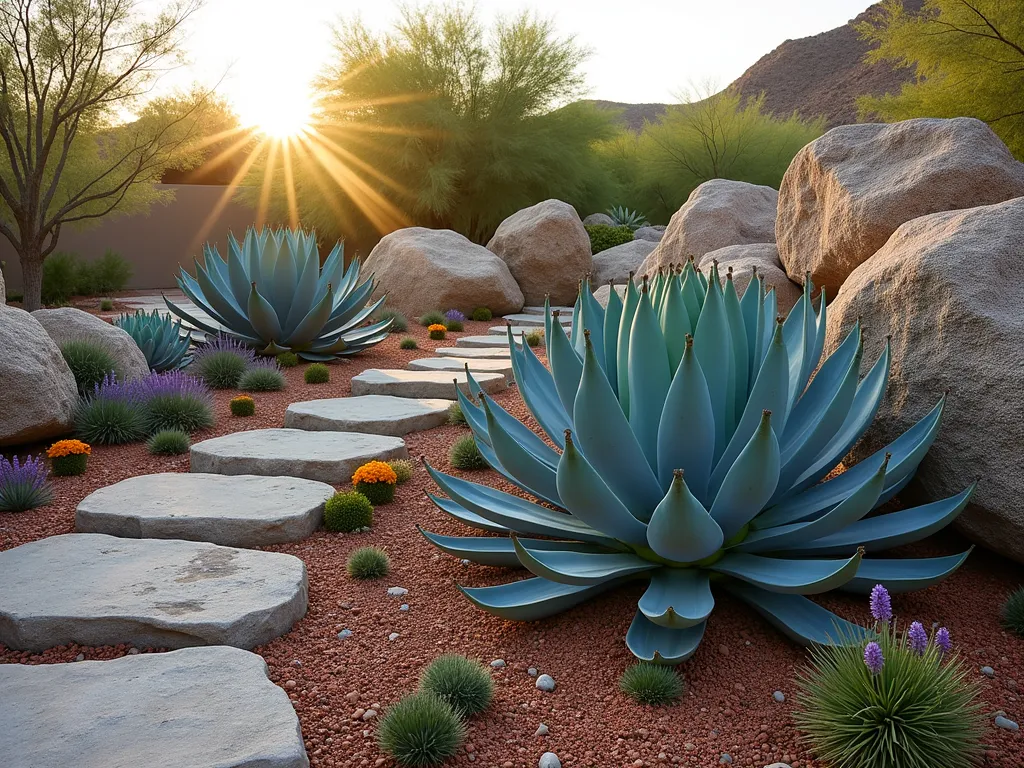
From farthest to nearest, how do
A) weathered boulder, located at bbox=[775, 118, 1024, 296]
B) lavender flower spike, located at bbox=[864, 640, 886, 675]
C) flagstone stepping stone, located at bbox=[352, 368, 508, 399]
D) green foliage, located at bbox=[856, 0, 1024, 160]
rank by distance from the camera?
1. green foliage, located at bbox=[856, 0, 1024, 160]
2. flagstone stepping stone, located at bbox=[352, 368, 508, 399]
3. weathered boulder, located at bbox=[775, 118, 1024, 296]
4. lavender flower spike, located at bbox=[864, 640, 886, 675]

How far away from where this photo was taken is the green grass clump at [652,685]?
2.02 meters

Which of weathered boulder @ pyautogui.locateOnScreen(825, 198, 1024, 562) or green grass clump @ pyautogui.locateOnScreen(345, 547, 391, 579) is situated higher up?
weathered boulder @ pyautogui.locateOnScreen(825, 198, 1024, 562)

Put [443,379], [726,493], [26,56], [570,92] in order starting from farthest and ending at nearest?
1. [570,92]
2. [26,56]
3. [443,379]
4. [726,493]

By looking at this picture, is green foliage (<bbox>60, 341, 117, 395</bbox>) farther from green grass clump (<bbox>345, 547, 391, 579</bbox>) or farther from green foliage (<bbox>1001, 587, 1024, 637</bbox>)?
green foliage (<bbox>1001, 587, 1024, 637</bbox>)

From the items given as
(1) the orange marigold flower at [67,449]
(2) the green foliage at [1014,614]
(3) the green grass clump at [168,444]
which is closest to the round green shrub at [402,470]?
(3) the green grass clump at [168,444]

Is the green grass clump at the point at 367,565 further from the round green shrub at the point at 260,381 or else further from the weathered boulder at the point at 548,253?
the weathered boulder at the point at 548,253

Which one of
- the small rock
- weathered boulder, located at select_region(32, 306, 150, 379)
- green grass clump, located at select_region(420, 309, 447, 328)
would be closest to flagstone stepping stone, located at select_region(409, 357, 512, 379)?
weathered boulder, located at select_region(32, 306, 150, 379)

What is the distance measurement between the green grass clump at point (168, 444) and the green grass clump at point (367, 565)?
72.1 inches

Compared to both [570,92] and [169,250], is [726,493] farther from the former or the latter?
[169,250]

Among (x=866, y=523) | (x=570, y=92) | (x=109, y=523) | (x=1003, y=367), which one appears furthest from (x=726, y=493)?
(x=570, y=92)

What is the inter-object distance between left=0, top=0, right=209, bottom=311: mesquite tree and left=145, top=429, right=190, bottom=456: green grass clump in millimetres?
8907

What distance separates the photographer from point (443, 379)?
213 inches

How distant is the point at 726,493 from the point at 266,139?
63.9 feet

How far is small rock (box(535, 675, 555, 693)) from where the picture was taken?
6.98 ft
